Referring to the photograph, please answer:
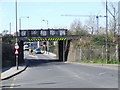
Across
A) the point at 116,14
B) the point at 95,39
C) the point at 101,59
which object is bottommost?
the point at 101,59

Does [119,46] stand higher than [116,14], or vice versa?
[116,14]

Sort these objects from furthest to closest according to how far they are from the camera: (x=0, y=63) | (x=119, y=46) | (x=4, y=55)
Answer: (x=119, y=46)
(x=4, y=55)
(x=0, y=63)

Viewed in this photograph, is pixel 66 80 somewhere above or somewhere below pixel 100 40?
below

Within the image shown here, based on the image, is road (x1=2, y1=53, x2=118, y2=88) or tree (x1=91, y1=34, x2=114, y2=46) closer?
road (x1=2, y1=53, x2=118, y2=88)

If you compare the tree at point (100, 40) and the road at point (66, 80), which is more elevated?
the tree at point (100, 40)

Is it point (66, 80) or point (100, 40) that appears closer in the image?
point (66, 80)

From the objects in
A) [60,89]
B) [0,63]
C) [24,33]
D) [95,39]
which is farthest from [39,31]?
[60,89]

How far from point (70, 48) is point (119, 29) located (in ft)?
43.0

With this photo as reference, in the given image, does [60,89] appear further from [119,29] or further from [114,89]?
[119,29]

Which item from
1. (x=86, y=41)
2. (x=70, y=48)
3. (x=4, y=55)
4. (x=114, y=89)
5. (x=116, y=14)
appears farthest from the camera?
(x=70, y=48)

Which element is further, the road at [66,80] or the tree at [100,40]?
the tree at [100,40]

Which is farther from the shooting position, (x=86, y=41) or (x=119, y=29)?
(x=86, y=41)

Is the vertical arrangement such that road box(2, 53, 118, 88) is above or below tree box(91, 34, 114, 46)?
below

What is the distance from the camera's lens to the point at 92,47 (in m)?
51.5
